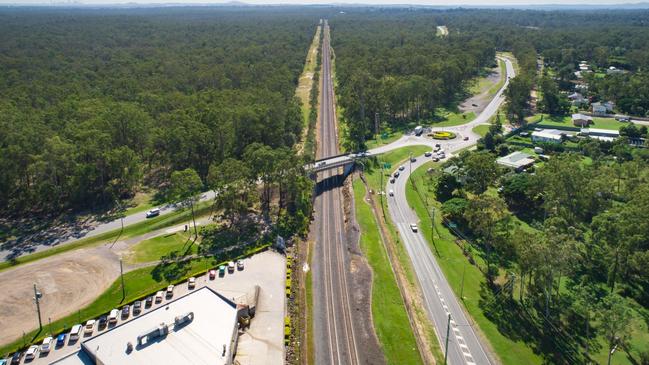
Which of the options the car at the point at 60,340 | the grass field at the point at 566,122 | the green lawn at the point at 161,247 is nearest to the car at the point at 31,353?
the car at the point at 60,340

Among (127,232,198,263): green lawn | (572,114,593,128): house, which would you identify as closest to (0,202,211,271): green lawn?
(127,232,198,263): green lawn

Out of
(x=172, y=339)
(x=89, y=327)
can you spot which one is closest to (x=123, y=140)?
(x=89, y=327)

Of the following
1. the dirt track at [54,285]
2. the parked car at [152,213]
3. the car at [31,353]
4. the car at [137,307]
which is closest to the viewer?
the car at [31,353]

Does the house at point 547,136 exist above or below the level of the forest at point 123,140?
below

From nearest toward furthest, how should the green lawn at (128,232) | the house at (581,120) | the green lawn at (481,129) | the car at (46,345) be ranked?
1. the car at (46,345)
2. the green lawn at (128,232)
3. the green lawn at (481,129)
4. the house at (581,120)

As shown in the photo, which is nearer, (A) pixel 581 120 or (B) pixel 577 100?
(A) pixel 581 120

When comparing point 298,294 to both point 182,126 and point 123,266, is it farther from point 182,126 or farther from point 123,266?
point 182,126

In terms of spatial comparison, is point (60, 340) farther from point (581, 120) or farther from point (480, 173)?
point (581, 120)

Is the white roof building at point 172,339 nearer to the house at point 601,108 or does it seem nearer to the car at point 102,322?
the car at point 102,322

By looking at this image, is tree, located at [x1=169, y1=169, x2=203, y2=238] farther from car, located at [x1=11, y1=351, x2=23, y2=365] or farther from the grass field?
the grass field
